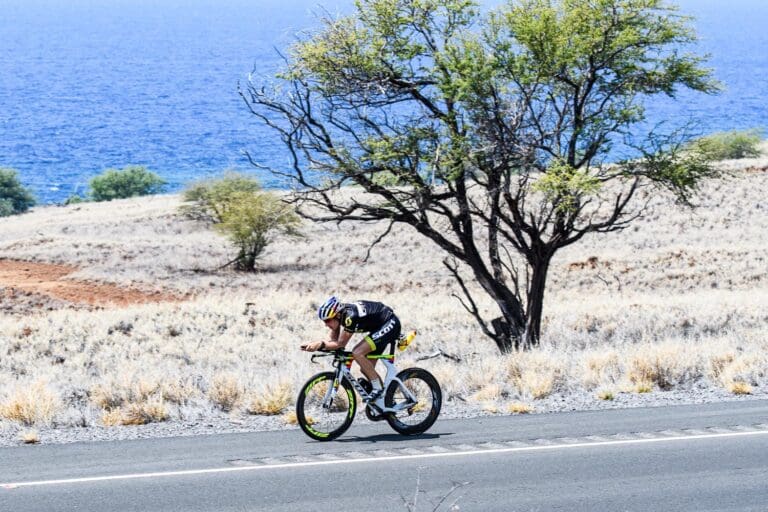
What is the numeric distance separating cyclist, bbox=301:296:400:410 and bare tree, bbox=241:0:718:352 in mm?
7402

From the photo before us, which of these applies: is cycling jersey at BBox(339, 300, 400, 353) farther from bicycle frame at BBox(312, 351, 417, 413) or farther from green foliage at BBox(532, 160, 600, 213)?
green foliage at BBox(532, 160, 600, 213)

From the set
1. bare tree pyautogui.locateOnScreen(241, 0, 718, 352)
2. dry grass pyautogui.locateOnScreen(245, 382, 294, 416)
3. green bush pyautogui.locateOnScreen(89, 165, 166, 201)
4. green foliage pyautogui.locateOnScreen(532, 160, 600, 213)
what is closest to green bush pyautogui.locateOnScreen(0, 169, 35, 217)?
green bush pyautogui.locateOnScreen(89, 165, 166, 201)

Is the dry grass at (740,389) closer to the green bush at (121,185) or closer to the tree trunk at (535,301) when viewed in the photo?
the tree trunk at (535,301)

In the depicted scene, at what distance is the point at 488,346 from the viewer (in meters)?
20.9

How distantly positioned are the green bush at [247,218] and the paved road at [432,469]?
1020 inches

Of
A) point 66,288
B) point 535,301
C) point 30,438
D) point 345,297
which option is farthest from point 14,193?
point 30,438

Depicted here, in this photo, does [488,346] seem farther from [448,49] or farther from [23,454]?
[23,454]

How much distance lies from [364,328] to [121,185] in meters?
76.9

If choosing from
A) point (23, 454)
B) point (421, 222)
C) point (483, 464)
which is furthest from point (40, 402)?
point (421, 222)

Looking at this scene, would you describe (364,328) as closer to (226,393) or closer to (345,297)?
(226,393)

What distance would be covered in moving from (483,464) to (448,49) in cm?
1024

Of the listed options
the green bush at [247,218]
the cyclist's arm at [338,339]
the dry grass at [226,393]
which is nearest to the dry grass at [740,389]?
the cyclist's arm at [338,339]

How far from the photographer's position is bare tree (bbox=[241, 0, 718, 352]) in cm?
1752

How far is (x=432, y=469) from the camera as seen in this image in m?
8.81
